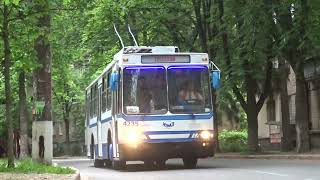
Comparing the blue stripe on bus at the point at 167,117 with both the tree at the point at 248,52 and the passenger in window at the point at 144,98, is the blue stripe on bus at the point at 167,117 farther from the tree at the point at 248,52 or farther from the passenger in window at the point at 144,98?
the tree at the point at 248,52

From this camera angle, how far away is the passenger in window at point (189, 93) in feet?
64.4

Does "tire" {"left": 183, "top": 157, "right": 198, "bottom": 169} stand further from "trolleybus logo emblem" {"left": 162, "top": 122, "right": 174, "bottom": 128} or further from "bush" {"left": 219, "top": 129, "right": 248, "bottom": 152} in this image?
"bush" {"left": 219, "top": 129, "right": 248, "bottom": 152}

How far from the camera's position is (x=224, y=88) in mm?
31000

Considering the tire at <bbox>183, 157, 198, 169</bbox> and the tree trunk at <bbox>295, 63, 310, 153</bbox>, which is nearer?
the tire at <bbox>183, 157, 198, 169</bbox>

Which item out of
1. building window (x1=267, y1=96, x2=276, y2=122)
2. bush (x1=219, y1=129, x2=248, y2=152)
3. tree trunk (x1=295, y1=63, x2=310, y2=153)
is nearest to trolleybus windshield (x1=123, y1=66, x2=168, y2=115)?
tree trunk (x1=295, y1=63, x2=310, y2=153)

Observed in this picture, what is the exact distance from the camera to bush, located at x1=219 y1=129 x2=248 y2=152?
38875mm

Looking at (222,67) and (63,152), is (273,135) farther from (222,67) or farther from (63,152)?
(63,152)

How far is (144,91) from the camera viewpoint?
63.9 feet

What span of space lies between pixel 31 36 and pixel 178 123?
5.29m

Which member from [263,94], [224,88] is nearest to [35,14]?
[224,88]

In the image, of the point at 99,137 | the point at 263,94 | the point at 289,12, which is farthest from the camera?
the point at 263,94

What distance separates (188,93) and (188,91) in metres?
0.06

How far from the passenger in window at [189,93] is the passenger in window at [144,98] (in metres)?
1.01

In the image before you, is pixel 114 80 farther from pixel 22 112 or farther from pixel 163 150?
pixel 22 112
